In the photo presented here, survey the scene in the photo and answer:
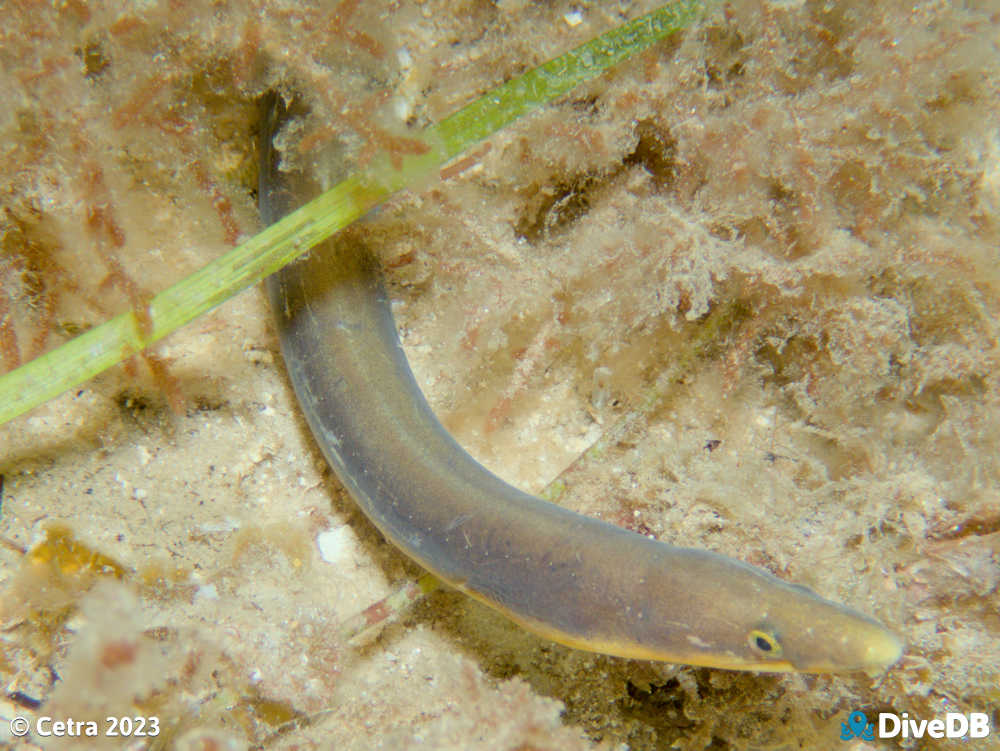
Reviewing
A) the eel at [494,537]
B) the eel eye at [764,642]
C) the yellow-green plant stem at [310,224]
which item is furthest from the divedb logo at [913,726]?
the yellow-green plant stem at [310,224]

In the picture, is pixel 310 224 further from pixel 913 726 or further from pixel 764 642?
pixel 913 726

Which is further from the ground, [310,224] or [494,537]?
[310,224]

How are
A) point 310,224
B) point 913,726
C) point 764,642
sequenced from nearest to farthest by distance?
point 764,642 → point 310,224 → point 913,726

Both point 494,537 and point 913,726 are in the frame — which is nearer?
point 494,537

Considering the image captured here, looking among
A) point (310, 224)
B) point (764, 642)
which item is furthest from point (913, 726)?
point (310, 224)

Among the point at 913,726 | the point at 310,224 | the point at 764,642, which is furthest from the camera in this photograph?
the point at 913,726

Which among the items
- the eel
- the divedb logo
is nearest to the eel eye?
the eel

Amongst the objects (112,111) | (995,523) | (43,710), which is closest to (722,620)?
(995,523)

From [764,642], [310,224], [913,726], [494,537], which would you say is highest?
[310,224]
